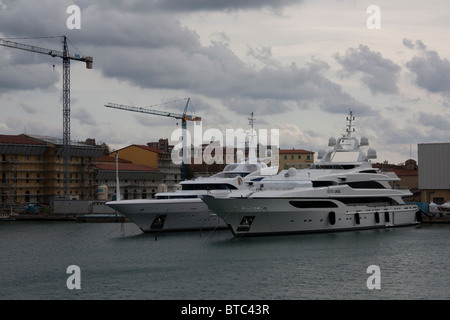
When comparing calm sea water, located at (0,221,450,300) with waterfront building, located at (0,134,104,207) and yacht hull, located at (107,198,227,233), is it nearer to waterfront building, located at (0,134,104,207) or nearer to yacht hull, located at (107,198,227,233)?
yacht hull, located at (107,198,227,233)

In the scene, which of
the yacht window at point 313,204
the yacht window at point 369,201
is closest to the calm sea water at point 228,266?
the yacht window at point 313,204

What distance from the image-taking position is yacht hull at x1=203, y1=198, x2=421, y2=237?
179 ft

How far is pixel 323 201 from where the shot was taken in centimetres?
5822

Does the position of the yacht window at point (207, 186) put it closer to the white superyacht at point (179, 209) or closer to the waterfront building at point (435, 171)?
the white superyacht at point (179, 209)

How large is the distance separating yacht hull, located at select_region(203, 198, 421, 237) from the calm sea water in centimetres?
101

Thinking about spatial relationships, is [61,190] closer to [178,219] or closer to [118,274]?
[178,219]

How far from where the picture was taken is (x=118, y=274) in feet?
131

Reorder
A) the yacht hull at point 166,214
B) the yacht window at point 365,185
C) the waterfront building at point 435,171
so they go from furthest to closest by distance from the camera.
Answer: the waterfront building at point 435,171 < the yacht hull at point 166,214 < the yacht window at point 365,185

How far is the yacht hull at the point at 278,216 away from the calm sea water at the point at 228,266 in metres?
1.01

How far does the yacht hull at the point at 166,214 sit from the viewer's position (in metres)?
63.0

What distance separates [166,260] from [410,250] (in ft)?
56.3

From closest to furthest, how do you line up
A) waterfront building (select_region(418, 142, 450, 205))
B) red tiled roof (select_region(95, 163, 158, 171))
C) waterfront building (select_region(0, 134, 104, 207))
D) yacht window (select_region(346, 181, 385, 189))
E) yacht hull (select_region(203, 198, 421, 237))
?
yacht hull (select_region(203, 198, 421, 237))
yacht window (select_region(346, 181, 385, 189))
waterfront building (select_region(418, 142, 450, 205))
waterfront building (select_region(0, 134, 104, 207))
red tiled roof (select_region(95, 163, 158, 171))

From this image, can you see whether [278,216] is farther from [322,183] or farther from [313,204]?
[322,183]

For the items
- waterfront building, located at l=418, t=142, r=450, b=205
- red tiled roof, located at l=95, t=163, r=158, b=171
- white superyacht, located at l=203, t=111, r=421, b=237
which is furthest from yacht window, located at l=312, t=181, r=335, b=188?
red tiled roof, located at l=95, t=163, r=158, b=171
